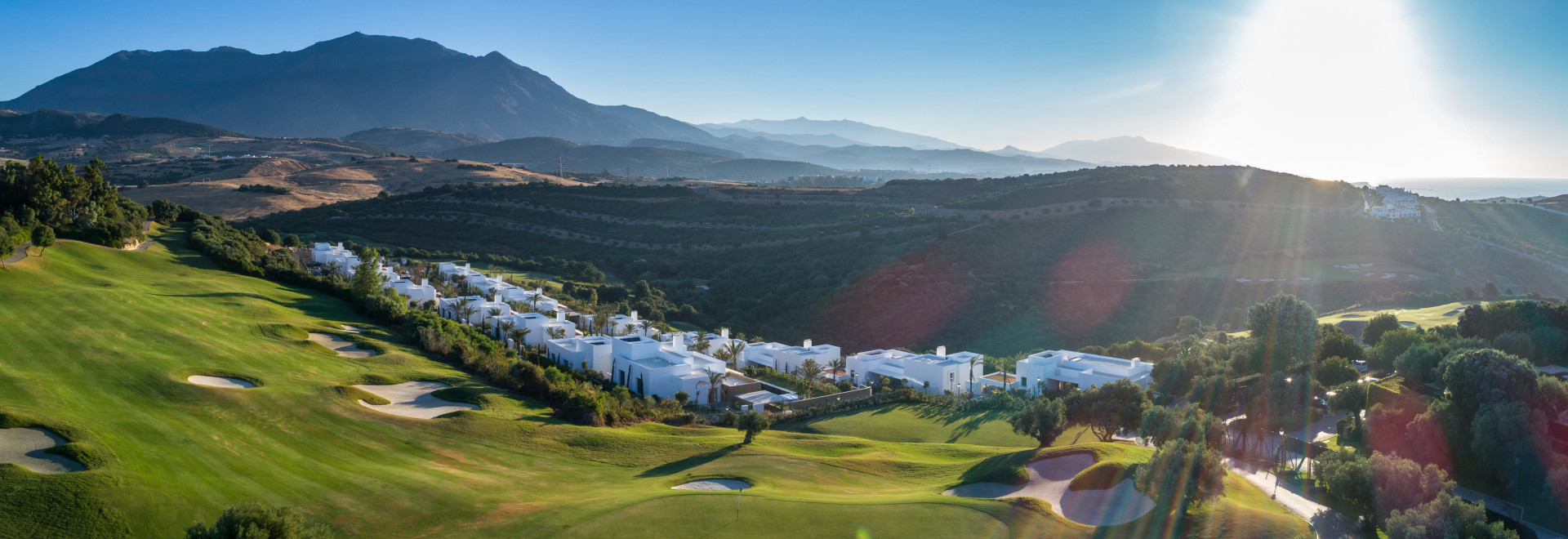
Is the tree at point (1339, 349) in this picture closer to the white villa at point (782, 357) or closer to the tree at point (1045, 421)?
the tree at point (1045, 421)

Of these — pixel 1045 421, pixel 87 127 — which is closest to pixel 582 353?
pixel 1045 421

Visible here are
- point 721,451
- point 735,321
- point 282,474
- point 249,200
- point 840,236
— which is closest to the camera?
point 282,474

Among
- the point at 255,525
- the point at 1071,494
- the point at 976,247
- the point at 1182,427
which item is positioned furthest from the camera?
the point at 976,247

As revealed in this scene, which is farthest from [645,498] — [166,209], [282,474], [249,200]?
[249,200]

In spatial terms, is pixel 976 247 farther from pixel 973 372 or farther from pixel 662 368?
pixel 662 368

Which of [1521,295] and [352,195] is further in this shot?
[352,195]

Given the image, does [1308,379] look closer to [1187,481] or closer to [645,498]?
[1187,481]
